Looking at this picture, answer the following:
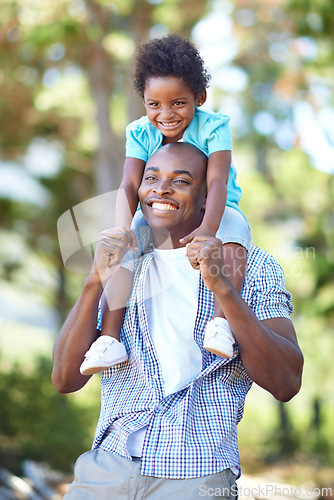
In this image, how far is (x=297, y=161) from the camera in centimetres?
956

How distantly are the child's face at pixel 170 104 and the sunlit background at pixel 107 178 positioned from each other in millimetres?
4817

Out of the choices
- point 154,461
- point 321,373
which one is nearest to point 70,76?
point 321,373

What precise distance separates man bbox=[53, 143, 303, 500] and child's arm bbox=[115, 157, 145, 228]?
12 centimetres

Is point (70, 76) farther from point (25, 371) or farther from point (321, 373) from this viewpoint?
point (321, 373)

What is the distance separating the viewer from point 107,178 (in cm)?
805

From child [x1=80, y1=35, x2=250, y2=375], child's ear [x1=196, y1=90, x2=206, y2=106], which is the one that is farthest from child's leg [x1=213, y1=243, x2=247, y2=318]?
child's ear [x1=196, y1=90, x2=206, y2=106]

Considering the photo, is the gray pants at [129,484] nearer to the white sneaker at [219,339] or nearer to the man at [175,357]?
the man at [175,357]

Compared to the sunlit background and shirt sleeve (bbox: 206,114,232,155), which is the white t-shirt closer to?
shirt sleeve (bbox: 206,114,232,155)

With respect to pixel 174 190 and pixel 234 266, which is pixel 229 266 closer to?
pixel 234 266

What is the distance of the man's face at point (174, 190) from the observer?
2.50 m

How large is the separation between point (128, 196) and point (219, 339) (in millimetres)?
786

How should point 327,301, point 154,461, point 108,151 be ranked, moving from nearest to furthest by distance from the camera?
1. point 154,461
2. point 108,151
3. point 327,301

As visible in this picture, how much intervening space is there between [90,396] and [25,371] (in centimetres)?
109

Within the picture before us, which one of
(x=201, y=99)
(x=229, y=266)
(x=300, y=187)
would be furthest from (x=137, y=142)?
(x=300, y=187)
